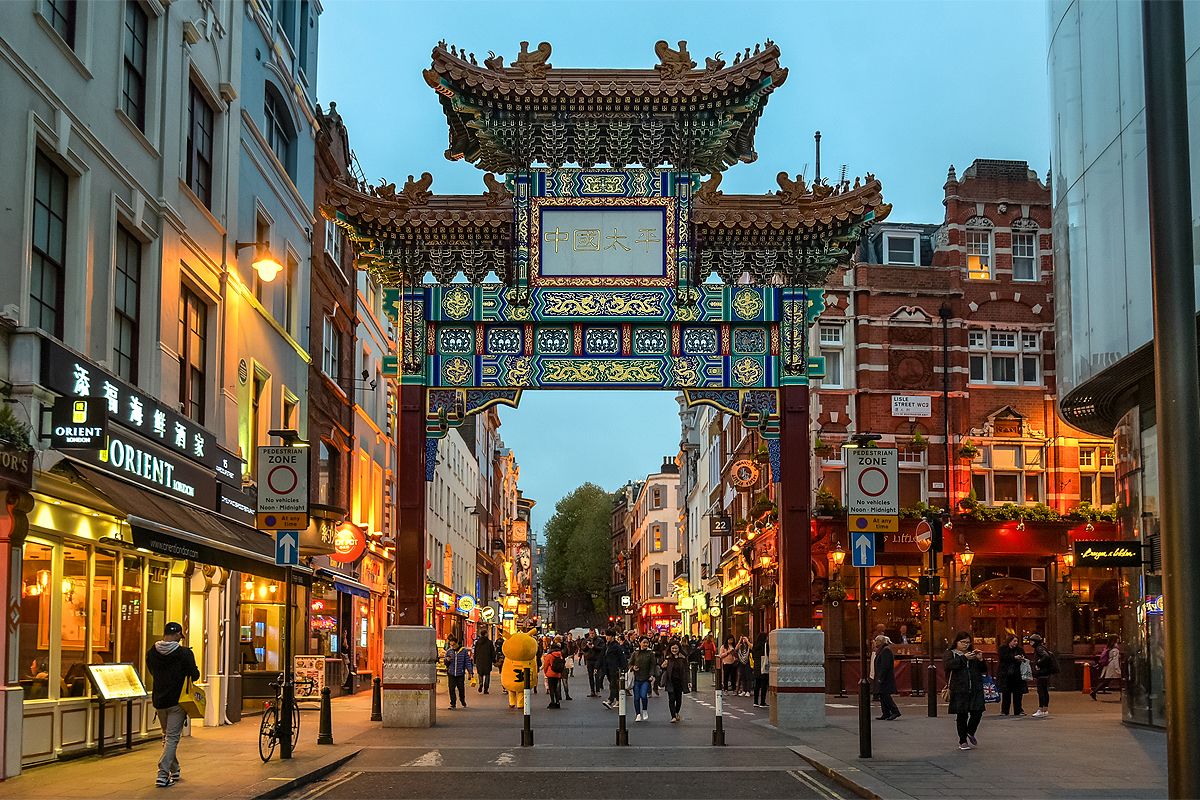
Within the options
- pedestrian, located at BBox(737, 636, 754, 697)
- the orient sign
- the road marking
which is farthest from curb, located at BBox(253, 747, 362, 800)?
pedestrian, located at BBox(737, 636, 754, 697)

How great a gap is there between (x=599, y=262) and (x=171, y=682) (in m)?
12.8

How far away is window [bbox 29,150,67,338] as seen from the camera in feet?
58.7

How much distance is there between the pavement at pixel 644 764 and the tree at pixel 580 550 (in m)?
109

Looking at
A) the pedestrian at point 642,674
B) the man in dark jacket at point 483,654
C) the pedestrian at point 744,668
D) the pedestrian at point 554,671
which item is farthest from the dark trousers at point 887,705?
the man in dark jacket at point 483,654

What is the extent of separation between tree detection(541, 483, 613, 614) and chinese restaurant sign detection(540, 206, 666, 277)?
111086 mm

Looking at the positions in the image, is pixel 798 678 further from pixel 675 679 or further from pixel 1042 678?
pixel 1042 678

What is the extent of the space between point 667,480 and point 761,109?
92.2 m

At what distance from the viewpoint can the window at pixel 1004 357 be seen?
150 feet

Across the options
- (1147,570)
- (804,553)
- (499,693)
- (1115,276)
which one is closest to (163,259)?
(804,553)

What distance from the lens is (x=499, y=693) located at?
43.6 metres

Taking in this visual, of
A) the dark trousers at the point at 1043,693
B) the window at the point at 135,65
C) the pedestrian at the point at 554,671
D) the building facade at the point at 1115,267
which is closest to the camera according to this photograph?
the window at the point at 135,65

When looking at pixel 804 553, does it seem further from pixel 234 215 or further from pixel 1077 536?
pixel 1077 536

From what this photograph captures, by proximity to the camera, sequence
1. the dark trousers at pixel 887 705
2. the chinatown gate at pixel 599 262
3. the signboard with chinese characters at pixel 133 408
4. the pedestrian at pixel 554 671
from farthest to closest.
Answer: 1. the pedestrian at pixel 554 671
2. the dark trousers at pixel 887 705
3. the chinatown gate at pixel 599 262
4. the signboard with chinese characters at pixel 133 408

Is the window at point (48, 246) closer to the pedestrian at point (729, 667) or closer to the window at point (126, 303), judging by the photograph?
the window at point (126, 303)
